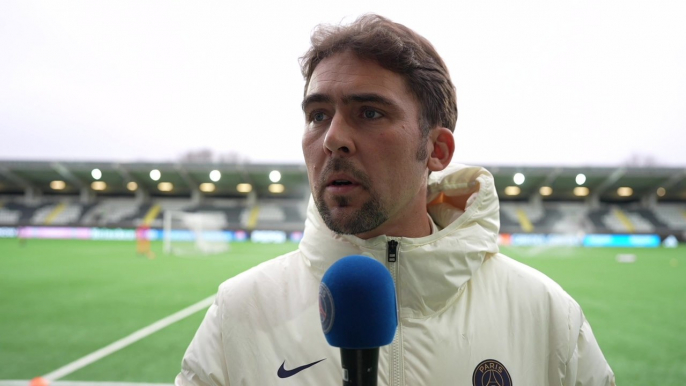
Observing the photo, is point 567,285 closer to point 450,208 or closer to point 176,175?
point 450,208

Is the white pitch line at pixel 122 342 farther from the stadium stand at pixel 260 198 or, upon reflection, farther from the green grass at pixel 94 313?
the stadium stand at pixel 260 198

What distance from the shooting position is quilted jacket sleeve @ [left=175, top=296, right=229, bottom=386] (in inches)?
56.1

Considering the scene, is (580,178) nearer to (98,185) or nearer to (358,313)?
(358,313)

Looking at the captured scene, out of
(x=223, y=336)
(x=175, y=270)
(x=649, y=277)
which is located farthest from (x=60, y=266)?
(x=649, y=277)

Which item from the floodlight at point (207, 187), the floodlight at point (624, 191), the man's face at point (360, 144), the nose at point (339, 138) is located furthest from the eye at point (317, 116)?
the floodlight at point (624, 191)

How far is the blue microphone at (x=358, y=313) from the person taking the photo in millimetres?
828

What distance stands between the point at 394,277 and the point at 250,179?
40171mm

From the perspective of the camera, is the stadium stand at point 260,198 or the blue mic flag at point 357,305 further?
the stadium stand at point 260,198

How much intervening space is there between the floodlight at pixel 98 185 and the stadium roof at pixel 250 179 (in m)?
0.21

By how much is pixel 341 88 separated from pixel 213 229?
32.1m

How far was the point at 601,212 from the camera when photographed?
3938cm

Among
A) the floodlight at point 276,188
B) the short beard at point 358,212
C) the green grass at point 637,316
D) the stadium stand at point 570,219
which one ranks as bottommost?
the stadium stand at point 570,219

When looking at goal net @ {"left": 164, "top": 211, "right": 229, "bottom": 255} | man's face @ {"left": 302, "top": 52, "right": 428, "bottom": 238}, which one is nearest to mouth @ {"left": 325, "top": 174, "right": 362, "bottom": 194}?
man's face @ {"left": 302, "top": 52, "right": 428, "bottom": 238}

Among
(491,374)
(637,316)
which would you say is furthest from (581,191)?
(491,374)
